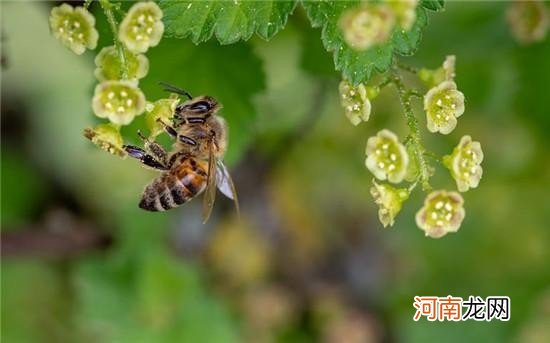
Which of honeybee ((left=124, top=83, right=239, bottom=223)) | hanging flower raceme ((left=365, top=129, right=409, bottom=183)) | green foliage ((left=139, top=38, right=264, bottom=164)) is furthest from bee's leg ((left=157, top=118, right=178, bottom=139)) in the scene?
hanging flower raceme ((left=365, top=129, right=409, bottom=183))

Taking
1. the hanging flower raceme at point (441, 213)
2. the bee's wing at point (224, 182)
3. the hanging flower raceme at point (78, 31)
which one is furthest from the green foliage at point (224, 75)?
the hanging flower raceme at point (441, 213)

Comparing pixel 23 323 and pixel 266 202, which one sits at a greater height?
pixel 266 202

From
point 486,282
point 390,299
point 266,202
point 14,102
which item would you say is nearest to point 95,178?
point 14,102

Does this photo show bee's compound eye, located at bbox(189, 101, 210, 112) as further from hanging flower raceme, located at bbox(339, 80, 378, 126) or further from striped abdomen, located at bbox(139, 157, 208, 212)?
hanging flower raceme, located at bbox(339, 80, 378, 126)

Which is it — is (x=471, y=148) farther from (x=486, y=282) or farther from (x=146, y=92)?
(x=486, y=282)

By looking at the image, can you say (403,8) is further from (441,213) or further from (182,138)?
(182,138)

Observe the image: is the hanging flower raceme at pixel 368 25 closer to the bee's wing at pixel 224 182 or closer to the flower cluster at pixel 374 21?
the flower cluster at pixel 374 21
